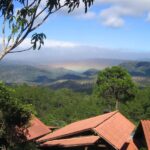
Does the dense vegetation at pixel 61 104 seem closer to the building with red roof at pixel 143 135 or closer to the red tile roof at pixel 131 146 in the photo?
the red tile roof at pixel 131 146

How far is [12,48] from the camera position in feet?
79.8

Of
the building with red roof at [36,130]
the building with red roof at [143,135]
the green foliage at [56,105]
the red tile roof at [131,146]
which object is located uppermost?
the building with red roof at [143,135]

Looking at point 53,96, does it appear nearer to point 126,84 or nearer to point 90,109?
point 90,109

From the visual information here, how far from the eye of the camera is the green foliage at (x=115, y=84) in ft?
284

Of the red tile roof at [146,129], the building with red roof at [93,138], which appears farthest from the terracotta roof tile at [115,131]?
the red tile roof at [146,129]

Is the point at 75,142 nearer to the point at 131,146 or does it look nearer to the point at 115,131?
the point at 115,131

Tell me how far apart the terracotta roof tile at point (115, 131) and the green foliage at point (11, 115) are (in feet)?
20.4

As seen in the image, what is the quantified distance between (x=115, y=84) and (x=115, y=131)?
4379 centimetres

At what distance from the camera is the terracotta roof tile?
39.6 m

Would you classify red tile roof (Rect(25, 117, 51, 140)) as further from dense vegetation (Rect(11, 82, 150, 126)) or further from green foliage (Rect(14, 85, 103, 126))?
green foliage (Rect(14, 85, 103, 126))

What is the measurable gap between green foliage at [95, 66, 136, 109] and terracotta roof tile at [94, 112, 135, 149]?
1447 inches

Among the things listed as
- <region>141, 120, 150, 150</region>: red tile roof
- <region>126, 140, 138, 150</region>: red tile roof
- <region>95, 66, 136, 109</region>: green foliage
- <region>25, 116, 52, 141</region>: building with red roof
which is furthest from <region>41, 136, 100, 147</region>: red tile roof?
<region>95, 66, 136, 109</region>: green foliage

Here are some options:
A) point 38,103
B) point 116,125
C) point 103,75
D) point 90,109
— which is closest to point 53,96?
point 38,103

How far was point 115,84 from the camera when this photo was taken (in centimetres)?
8662
